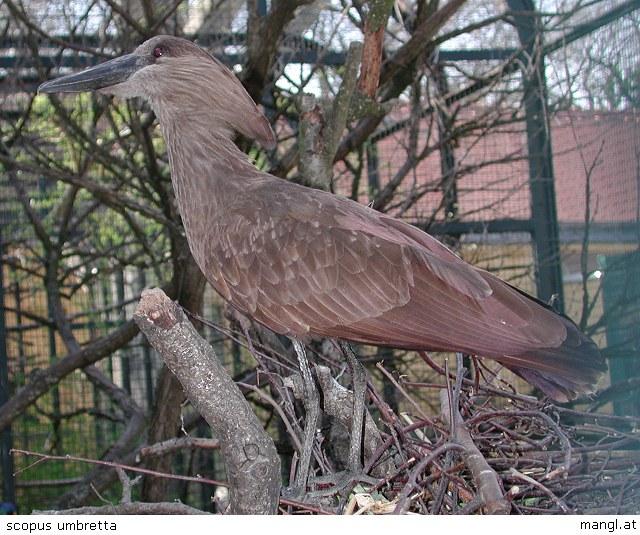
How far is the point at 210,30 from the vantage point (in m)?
5.23

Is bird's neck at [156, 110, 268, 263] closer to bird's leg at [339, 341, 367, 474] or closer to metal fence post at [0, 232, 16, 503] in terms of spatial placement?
bird's leg at [339, 341, 367, 474]

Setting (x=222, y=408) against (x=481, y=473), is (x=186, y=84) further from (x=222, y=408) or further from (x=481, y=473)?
(x=481, y=473)

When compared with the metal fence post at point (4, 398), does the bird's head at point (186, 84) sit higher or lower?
higher

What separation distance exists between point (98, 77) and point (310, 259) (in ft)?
3.38

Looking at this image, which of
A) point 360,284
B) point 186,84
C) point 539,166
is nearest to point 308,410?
point 360,284

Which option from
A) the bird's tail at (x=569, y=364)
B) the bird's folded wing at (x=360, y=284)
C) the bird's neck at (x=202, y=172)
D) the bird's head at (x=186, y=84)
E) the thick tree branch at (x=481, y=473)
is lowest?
the thick tree branch at (x=481, y=473)

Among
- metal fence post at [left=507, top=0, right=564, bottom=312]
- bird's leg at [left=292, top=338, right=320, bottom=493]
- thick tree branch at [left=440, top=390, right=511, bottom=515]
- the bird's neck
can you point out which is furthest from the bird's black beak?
metal fence post at [left=507, top=0, right=564, bottom=312]

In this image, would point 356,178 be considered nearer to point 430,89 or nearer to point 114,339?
point 430,89

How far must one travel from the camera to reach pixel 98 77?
3.05 m

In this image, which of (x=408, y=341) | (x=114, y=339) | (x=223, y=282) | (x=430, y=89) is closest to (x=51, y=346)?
(x=114, y=339)

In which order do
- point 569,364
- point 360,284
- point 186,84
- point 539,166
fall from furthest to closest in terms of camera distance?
1. point 539,166
2. point 186,84
3. point 360,284
4. point 569,364

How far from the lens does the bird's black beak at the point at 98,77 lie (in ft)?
9.79

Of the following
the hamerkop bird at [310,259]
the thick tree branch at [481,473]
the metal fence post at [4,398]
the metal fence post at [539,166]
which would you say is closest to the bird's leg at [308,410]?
the hamerkop bird at [310,259]

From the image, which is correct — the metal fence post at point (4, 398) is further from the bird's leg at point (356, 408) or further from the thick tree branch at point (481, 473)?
the thick tree branch at point (481, 473)
